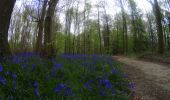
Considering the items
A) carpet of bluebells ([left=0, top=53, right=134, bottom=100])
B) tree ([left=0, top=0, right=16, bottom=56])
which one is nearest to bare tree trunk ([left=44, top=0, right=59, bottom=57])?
tree ([left=0, top=0, right=16, bottom=56])

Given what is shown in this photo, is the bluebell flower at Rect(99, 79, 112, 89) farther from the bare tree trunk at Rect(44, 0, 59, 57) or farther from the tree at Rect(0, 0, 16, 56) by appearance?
the bare tree trunk at Rect(44, 0, 59, 57)

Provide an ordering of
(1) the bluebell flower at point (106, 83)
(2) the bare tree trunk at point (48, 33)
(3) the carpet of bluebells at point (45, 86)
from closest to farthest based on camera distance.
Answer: (3) the carpet of bluebells at point (45, 86)
(1) the bluebell flower at point (106, 83)
(2) the bare tree trunk at point (48, 33)

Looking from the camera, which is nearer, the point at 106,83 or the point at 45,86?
the point at 45,86

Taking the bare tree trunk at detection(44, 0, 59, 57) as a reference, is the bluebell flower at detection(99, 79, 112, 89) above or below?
below

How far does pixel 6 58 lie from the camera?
6605 millimetres

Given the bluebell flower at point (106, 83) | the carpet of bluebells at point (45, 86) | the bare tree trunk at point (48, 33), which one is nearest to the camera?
the carpet of bluebells at point (45, 86)

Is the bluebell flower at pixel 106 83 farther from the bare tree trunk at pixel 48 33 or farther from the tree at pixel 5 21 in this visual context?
the bare tree trunk at pixel 48 33

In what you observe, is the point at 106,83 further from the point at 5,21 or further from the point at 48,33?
the point at 48,33

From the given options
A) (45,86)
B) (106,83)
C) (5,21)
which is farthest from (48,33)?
(45,86)

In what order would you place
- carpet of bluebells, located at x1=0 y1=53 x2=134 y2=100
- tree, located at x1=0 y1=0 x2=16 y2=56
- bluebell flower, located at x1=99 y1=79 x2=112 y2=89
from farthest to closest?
tree, located at x1=0 y1=0 x2=16 y2=56
bluebell flower, located at x1=99 y1=79 x2=112 y2=89
carpet of bluebells, located at x1=0 y1=53 x2=134 y2=100

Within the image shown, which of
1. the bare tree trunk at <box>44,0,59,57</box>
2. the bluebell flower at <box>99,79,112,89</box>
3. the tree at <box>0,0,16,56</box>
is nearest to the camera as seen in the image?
the bluebell flower at <box>99,79,112,89</box>

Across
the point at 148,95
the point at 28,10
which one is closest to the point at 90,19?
the point at 28,10

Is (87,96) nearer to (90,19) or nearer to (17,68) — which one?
(17,68)

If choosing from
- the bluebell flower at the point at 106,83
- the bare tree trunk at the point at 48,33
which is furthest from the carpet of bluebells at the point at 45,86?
the bare tree trunk at the point at 48,33
